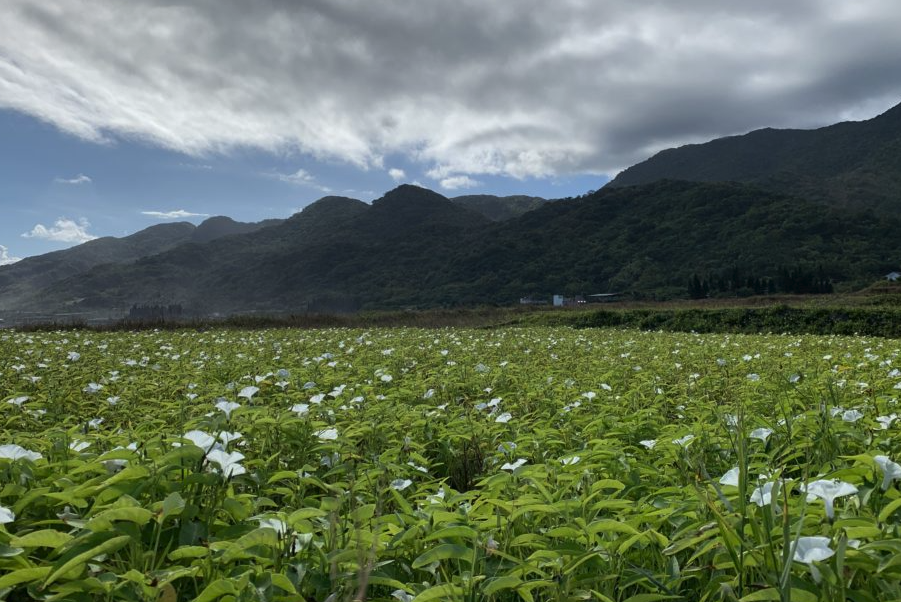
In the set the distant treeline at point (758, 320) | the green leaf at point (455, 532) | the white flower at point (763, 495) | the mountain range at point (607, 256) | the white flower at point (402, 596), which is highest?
the mountain range at point (607, 256)

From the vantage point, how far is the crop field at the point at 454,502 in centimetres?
130

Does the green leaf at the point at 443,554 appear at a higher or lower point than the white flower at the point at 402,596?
higher

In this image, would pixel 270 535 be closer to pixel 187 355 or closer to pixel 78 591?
pixel 78 591

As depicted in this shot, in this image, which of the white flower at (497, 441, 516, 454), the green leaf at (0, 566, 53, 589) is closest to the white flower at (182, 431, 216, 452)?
the green leaf at (0, 566, 53, 589)

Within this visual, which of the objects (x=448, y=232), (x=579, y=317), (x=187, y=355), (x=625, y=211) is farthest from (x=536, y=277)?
(x=187, y=355)

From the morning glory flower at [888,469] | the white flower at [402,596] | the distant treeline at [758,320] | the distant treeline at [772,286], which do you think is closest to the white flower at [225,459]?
the white flower at [402,596]

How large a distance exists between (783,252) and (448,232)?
11816cm

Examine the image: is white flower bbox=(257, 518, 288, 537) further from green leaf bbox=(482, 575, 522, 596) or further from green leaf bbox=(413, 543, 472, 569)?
green leaf bbox=(482, 575, 522, 596)

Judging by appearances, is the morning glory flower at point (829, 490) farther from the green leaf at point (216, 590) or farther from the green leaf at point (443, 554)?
the green leaf at point (216, 590)

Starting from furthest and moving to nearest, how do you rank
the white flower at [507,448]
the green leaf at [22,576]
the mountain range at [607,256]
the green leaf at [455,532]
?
the mountain range at [607,256], the white flower at [507,448], the green leaf at [455,532], the green leaf at [22,576]

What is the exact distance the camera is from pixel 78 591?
1252 millimetres

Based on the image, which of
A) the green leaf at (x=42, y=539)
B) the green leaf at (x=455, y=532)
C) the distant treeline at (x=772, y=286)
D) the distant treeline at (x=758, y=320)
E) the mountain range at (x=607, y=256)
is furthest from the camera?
the mountain range at (x=607, y=256)

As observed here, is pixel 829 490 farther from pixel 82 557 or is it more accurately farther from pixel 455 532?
pixel 82 557

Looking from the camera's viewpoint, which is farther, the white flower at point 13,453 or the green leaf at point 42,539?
the white flower at point 13,453
